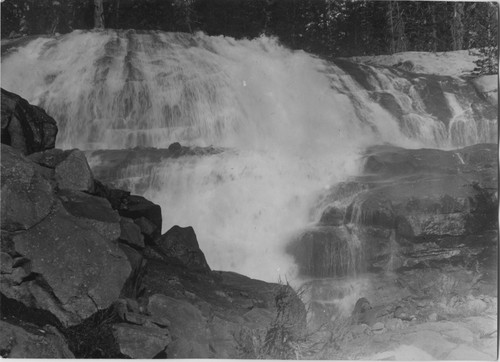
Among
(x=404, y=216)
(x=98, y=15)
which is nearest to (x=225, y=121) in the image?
(x=98, y=15)

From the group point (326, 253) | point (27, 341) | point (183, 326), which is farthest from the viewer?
point (326, 253)

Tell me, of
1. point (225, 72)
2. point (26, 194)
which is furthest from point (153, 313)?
point (225, 72)

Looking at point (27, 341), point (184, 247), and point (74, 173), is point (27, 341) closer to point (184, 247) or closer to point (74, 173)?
point (74, 173)

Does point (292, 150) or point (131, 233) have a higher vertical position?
point (292, 150)

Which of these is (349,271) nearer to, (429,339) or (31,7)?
(429,339)

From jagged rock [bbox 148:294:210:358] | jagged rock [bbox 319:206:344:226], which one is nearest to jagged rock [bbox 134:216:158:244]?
jagged rock [bbox 148:294:210:358]

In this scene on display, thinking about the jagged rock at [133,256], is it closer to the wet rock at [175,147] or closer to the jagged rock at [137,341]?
the jagged rock at [137,341]

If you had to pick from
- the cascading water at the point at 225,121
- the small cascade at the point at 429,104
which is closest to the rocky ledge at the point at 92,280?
the cascading water at the point at 225,121
